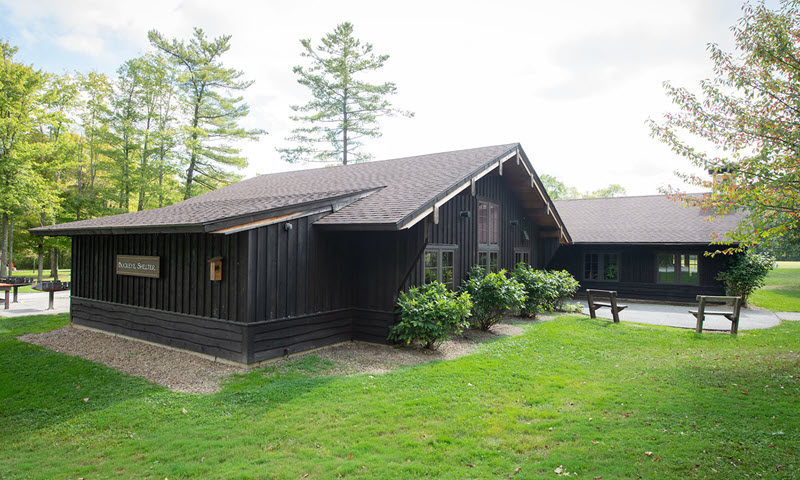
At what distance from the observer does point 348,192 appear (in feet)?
31.5

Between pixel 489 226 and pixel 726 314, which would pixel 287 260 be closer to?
pixel 489 226

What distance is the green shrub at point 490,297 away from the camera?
10156 mm

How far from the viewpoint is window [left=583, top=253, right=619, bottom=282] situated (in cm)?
1784

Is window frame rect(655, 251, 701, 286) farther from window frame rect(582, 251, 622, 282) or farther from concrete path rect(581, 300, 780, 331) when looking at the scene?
window frame rect(582, 251, 622, 282)

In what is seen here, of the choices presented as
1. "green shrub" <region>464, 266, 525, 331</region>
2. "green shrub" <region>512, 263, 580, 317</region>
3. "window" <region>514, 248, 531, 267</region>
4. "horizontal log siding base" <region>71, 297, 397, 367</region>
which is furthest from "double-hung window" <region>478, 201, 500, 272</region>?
"horizontal log siding base" <region>71, 297, 397, 367</region>

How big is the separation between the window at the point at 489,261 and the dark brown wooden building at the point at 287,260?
0.06 metres

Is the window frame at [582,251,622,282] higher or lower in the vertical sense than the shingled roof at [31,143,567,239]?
lower

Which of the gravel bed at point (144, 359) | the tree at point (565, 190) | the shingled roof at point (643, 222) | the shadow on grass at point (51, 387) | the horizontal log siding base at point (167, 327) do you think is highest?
the tree at point (565, 190)

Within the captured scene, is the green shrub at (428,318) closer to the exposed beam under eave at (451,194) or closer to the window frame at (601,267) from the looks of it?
the exposed beam under eave at (451,194)

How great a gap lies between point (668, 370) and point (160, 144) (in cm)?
2198

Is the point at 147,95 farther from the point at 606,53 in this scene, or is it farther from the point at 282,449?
the point at 282,449

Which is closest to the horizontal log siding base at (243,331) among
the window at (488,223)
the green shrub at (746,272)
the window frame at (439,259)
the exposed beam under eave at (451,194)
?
the window frame at (439,259)

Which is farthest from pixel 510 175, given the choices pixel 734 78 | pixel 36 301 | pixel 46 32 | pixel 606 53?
pixel 36 301

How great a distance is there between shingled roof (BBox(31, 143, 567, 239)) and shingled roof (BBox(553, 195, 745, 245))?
445 cm
